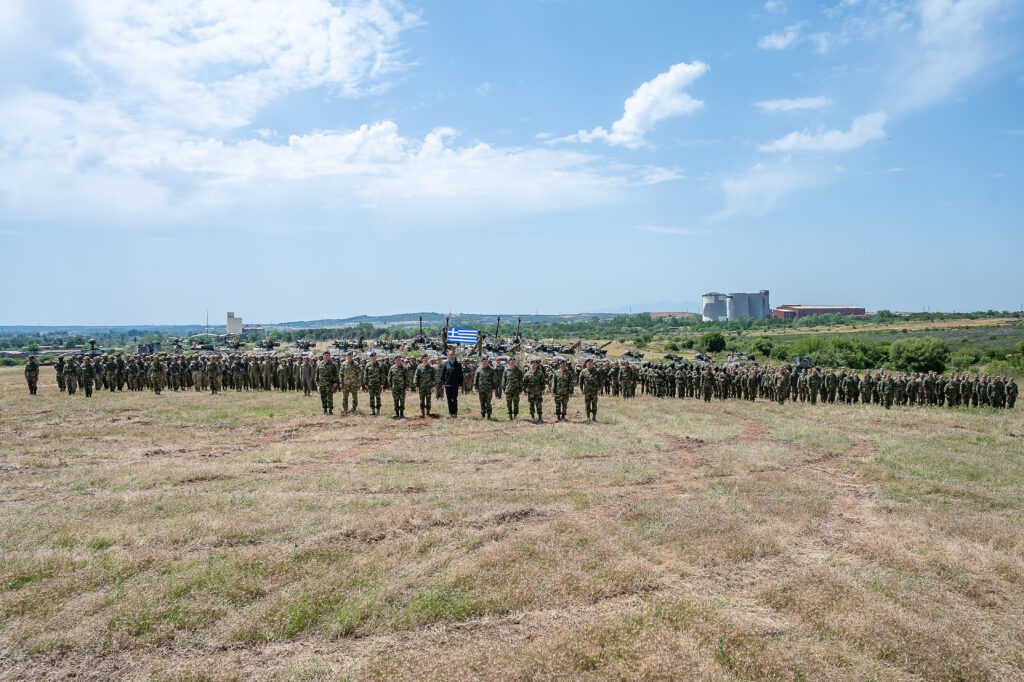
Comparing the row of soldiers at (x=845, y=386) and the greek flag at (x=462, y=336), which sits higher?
the greek flag at (x=462, y=336)

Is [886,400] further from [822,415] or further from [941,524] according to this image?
[941,524]

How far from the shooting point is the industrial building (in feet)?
509

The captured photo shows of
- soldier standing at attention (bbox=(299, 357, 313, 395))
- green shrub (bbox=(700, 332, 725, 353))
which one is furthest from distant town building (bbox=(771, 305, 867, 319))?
soldier standing at attention (bbox=(299, 357, 313, 395))

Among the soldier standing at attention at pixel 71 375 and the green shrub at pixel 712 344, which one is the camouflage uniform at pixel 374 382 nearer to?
the soldier standing at attention at pixel 71 375

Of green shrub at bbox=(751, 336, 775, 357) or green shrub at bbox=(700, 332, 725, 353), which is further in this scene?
green shrub at bbox=(700, 332, 725, 353)

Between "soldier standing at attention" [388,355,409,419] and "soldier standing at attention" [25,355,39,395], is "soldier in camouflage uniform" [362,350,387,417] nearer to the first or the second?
"soldier standing at attention" [388,355,409,419]

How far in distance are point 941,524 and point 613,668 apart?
629 cm

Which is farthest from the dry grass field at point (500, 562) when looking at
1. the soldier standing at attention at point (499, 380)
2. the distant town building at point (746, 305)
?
the distant town building at point (746, 305)

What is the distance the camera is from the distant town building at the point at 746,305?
508ft

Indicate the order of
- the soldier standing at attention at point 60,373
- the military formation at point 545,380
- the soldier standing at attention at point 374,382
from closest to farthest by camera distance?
the soldier standing at attention at point 374,382 → the military formation at point 545,380 → the soldier standing at attention at point 60,373

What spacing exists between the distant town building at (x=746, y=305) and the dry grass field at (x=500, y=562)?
150 metres

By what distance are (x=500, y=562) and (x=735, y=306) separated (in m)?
161

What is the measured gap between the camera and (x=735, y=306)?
155125 millimetres

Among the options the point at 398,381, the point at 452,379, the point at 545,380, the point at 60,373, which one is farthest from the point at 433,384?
the point at 60,373
